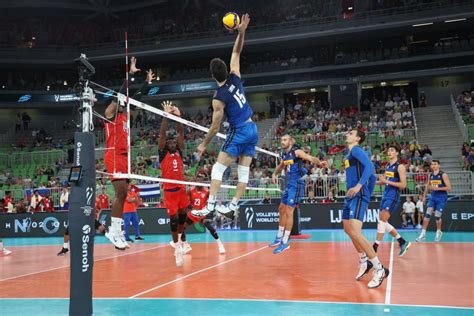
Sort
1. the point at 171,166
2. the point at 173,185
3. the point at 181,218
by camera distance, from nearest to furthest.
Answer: the point at 173,185 → the point at 171,166 → the point at 181,218

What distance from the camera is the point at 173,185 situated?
9781 mm

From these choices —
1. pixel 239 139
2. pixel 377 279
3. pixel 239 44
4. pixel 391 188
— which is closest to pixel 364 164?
pixel 377 279

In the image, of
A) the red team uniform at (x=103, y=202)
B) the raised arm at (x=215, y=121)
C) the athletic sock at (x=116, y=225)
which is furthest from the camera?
the red team uniform at (x=103, y=202)

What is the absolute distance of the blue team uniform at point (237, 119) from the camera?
20.0 ft

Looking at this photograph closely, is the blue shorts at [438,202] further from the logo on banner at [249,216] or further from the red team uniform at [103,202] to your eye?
the red team uniform at [103,202]

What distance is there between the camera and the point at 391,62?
100 ft

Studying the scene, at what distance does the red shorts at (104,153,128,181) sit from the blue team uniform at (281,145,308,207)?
3770 millimetres

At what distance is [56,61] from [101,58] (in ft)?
12.6

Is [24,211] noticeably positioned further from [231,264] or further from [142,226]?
[231,264]

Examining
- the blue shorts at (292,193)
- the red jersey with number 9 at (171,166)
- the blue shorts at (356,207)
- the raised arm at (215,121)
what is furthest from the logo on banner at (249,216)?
the raised arm at (215,121)

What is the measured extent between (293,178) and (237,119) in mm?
4440

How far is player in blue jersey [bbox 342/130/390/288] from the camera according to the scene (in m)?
6.83

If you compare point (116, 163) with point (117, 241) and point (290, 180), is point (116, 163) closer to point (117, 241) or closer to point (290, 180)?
point (117, 241)

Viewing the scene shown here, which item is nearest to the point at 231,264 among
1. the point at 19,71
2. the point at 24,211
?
the point at 24,211
